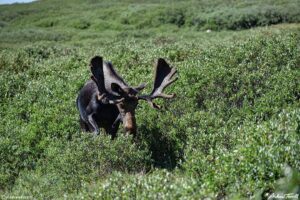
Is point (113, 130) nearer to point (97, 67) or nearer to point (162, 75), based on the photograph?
point (97, 67)

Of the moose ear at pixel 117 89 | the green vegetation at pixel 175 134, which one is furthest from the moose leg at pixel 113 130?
the moose ear at pixel 117 89

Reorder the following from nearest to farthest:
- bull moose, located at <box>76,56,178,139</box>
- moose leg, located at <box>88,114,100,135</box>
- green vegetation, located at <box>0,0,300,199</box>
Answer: green vegetation, located at <box>0,0,300,199</box> < bull moose, located at <box>76,56,178,139</box> < moose leg, located at <box>88,114,100,135</box>

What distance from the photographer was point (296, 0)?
211 feet

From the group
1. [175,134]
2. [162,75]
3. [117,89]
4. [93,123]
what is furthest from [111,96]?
[175,134]

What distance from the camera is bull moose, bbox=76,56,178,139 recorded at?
38.0 feet

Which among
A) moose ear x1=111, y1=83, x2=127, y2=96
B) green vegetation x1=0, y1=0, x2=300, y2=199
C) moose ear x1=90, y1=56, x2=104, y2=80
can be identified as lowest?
green vegetation x1=0, y1=0, x2=300, y2=199

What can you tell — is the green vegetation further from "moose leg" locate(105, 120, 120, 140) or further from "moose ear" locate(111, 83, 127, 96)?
"moose ear" locate(111, 83, 127, 96)

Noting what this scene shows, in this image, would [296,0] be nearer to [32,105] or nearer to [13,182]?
[32,105]

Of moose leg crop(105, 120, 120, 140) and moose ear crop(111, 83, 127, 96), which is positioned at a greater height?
moose ear crop(111, 83, 127, 96)

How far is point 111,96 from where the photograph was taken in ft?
38.8

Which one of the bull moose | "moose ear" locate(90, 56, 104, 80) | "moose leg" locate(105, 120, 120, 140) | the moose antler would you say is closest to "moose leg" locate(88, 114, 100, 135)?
the bull moose

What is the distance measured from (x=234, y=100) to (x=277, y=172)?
6.87m

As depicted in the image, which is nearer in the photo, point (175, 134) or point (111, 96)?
point (111, 96)

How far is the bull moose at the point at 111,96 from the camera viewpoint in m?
11.6
